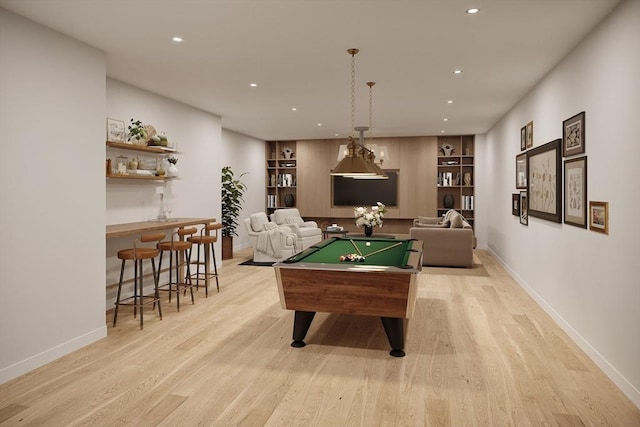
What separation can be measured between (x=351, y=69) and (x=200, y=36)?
174 cm

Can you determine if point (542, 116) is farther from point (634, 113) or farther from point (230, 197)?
point (230, 197)

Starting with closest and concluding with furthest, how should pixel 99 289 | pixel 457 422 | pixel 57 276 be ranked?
pixel 457 422, pixel 57 276, pixel 99 289

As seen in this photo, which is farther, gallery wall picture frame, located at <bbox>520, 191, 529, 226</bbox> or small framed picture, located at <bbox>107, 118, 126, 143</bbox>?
→ gallery wall picture frame, located at <bbox>520, 191, 529, 226</bbox>

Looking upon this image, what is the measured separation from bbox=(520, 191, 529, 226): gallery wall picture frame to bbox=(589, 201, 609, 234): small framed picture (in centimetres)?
232

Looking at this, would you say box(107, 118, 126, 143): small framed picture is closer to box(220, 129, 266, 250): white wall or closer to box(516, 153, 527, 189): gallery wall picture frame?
box(220, 129, 266, 250): white wall

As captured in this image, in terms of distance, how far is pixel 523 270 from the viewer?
6.29 m

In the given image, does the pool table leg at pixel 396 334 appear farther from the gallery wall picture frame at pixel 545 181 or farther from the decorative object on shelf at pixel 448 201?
the decorative object on shelf at pixel 448 201

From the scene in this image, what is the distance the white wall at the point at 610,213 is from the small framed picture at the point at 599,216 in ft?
0.18

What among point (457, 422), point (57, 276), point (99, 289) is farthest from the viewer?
point (99, 289)

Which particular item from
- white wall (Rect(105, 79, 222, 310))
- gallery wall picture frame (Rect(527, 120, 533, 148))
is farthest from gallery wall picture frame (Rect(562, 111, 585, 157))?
white wall (Rect(105, 79, 222, 310))

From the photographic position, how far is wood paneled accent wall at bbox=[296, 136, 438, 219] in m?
11.0

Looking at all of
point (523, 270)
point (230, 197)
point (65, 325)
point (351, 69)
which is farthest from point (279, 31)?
point (230, 197)

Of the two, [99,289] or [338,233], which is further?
[338,233]

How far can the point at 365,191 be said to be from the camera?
37.4ft
